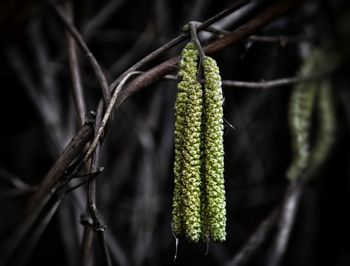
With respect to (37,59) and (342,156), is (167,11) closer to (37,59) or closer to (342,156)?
(37,59)

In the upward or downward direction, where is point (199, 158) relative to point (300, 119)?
downward

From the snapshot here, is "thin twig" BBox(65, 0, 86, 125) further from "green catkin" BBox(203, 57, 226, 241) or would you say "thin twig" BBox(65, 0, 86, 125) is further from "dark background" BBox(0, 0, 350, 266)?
"dark background" BBox(0, 0, 350, 266)

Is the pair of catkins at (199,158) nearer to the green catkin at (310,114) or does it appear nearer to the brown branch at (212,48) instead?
the brown branch at (212,48)

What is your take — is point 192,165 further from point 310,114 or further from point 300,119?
point 310,114

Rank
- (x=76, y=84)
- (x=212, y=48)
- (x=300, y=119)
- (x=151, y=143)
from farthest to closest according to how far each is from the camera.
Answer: (x=151, y=143) → (x=300, y=119) → (x=76, y=84) → (x=212, y=48)

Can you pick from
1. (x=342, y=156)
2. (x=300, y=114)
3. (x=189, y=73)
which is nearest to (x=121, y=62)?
(x=300, y=114)

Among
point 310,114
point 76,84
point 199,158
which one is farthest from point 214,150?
point 310,114

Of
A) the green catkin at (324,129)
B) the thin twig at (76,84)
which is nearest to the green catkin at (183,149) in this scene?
the thin twig at (76,84)

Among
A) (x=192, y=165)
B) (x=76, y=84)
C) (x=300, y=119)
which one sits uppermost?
(x=300, y=119)
